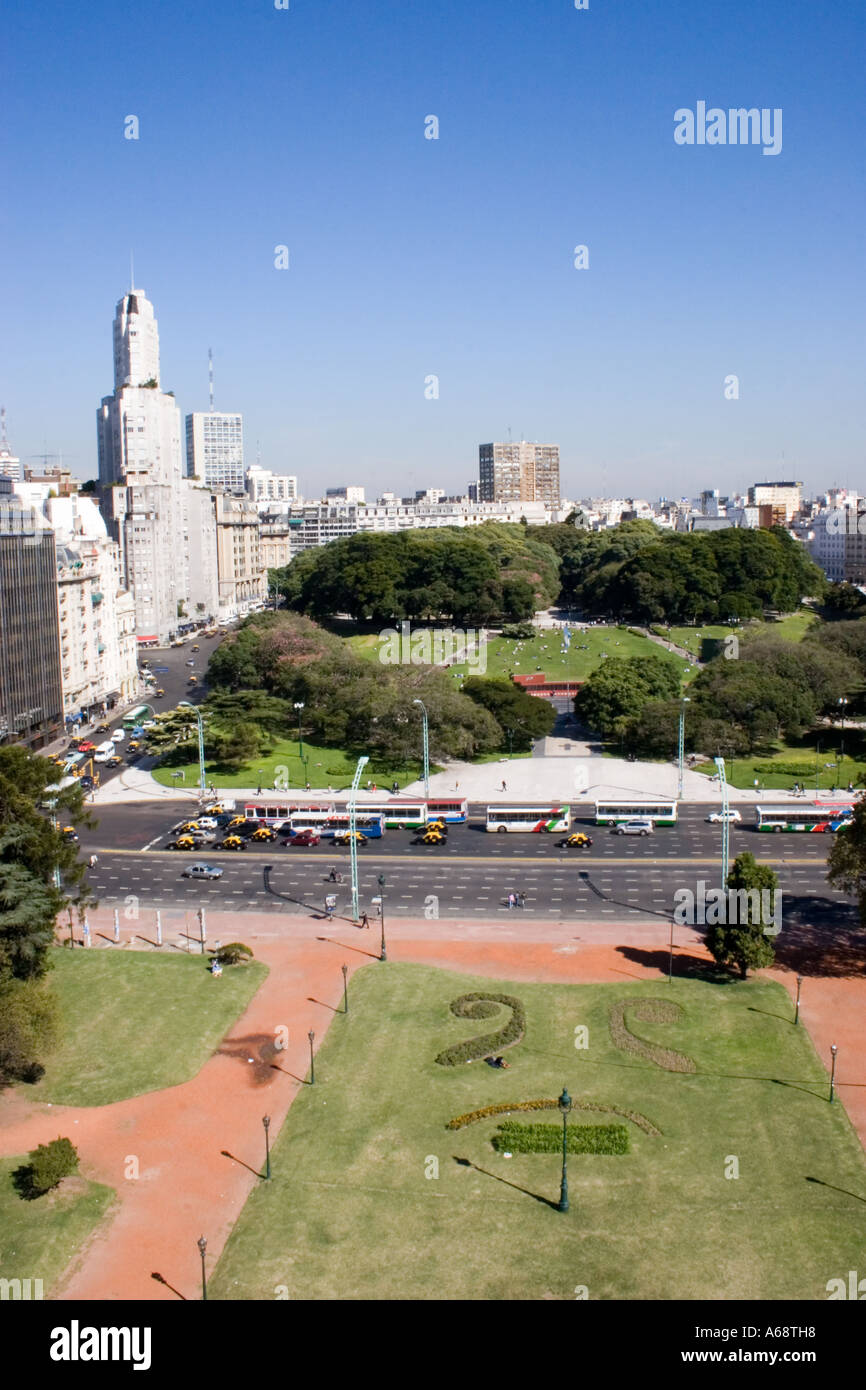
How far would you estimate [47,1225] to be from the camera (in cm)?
2733

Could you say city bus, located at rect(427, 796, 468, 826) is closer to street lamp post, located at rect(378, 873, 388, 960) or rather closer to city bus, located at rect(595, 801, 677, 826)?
city bus, located at rect(595, 801, 677, 826)

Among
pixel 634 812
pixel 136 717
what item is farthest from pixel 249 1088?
pixel 136 717

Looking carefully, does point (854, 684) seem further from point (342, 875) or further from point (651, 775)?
point (342, 875)

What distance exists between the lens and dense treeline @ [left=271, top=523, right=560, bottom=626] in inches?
4865

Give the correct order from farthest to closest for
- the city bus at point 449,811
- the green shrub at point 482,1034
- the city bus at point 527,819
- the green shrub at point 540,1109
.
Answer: the city bus at point 449,811 → the city bus at point 527,819 → the green shrub at point 482,1034 → the green shrub at point 540,1109

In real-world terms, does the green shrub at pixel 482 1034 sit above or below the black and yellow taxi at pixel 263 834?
below

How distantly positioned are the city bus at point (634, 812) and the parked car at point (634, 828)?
0.66 metres

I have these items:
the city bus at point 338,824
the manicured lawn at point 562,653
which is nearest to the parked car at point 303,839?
the city bus at point 338,824

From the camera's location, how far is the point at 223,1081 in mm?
34281

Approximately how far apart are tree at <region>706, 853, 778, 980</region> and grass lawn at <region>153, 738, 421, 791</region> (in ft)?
101

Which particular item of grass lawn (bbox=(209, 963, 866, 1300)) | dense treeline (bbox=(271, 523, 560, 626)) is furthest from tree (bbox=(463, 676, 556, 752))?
dense treeline (bbox=(271, 523, 560, 626))

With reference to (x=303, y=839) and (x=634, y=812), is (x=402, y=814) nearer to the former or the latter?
(x=303, y=839)

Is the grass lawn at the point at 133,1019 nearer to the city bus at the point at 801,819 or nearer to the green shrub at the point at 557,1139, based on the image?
the green shrub at the point at 557,1139

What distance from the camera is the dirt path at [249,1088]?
26.8m
